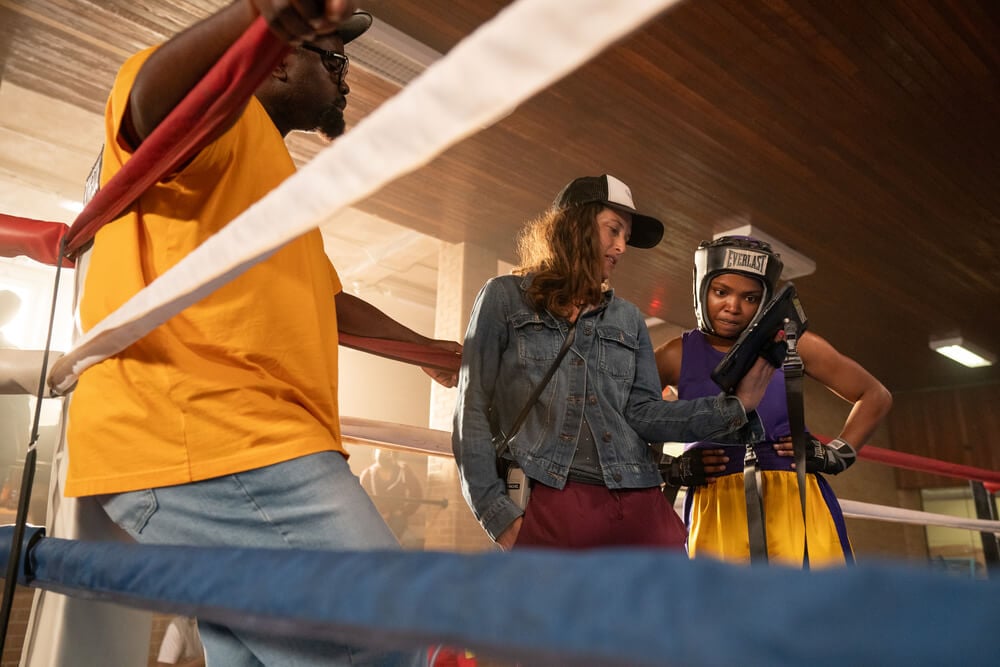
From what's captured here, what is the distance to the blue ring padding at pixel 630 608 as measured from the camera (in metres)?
0.24

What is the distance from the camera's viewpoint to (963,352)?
7809 millimetres

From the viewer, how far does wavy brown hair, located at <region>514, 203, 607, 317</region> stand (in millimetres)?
1471

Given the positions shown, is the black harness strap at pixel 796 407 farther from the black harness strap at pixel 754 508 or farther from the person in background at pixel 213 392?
the person in background at pixel 213 392

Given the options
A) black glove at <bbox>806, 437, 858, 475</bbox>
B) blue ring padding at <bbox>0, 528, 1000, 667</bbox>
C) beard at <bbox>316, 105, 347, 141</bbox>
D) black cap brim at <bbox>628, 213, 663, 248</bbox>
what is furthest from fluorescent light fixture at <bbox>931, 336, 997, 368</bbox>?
blue ring padding at <bbox>0, 528, 1000, 667</bbox>

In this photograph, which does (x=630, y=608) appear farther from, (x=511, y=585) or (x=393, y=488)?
(x=393, y=488)

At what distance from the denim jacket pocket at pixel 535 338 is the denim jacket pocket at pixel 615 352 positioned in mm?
92

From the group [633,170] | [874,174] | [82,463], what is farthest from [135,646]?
[874,174]

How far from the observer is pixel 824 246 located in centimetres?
581

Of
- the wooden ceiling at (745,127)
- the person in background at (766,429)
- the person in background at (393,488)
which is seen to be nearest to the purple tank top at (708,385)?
the person in background at (766,429)

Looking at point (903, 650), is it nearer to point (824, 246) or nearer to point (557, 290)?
point (557, 290)

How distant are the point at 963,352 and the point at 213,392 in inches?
344

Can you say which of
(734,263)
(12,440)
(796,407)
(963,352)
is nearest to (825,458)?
(796,407)

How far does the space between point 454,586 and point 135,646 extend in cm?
85

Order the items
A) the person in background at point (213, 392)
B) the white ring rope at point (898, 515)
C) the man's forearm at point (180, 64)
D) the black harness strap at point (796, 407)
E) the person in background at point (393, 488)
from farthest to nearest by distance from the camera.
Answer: the person in background at point (393, 488)
the white ring rope at point (898, 515)
the black harness strap at point (796, 407)
the person in background at point (213, 392)
the man's forearm at point (180, 64)
